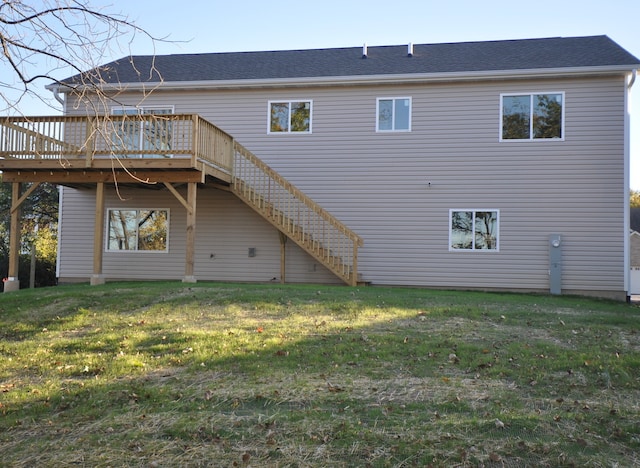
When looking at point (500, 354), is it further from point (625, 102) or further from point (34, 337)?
point (625, 102)

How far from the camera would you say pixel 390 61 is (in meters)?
16.7

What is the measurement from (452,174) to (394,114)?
2210 mm

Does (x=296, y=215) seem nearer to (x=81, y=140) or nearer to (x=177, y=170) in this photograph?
(x=177, y=170)

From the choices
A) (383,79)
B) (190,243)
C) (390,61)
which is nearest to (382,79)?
(383,79)

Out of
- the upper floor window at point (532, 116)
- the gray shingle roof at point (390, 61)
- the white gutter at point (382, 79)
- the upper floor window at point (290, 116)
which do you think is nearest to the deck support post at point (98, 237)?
the white gutter at point (382, 79)

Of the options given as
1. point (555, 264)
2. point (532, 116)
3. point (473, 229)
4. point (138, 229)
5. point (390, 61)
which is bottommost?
point (555, 264)

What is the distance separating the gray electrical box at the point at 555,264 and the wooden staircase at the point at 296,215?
4.79 meters

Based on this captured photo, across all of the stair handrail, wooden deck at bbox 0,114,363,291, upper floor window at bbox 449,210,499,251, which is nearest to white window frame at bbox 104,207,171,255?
wooden deck at bbox 0,114,363,291

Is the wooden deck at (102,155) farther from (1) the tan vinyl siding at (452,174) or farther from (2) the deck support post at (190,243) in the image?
(1) the tan vinyl siding at (452,174)

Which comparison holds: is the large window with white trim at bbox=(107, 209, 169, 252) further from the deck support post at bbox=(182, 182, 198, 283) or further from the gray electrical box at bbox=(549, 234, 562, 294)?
the gray electrical box at bbox=(549, 234, 562, 294)

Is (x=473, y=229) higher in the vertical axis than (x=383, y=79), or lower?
lower

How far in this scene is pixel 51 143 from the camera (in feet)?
46.9

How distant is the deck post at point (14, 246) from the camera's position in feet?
47.4

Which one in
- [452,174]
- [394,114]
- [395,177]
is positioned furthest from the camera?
[394,114]
